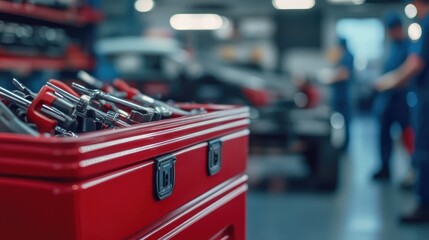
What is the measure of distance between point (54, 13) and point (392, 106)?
326 cm

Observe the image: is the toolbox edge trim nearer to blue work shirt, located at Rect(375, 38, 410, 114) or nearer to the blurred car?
the blurred car

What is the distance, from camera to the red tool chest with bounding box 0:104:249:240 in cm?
88

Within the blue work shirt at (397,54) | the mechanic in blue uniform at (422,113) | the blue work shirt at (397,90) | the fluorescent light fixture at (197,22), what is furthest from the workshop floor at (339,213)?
the fluorescent light fixture at (197,22)

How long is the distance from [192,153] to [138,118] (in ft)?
0.57

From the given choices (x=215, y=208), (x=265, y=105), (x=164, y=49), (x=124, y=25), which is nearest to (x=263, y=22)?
(x=124, y=25)

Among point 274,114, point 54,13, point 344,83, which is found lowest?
point 274,114

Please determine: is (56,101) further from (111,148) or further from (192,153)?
(192,153)

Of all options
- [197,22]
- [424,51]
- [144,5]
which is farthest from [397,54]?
[144,5]

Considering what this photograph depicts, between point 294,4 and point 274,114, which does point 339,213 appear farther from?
point 294,4

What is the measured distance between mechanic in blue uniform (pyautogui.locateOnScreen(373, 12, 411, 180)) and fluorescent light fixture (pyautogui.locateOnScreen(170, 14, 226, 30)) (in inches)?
407

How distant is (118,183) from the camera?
102cm

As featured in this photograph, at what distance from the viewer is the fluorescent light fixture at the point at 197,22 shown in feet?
50.5

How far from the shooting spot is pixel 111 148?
99 cm

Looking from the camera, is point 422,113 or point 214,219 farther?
point 422,113
